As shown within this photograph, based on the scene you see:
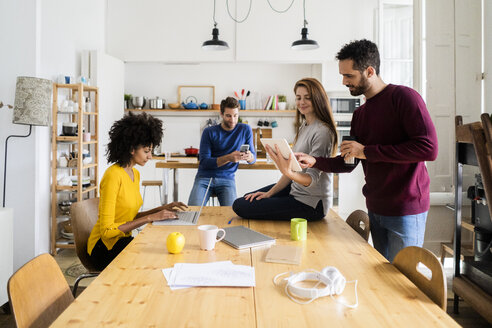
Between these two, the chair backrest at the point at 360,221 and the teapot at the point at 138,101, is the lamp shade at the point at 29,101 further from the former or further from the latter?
the teapot at the point at 138,101

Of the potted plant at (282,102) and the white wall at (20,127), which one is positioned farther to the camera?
the potted plant at (282,102)

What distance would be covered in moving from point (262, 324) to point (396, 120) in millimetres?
1276

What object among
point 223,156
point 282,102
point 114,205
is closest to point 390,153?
point 114,205

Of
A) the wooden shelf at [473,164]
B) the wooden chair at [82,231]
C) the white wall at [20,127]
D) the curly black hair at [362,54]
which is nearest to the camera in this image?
the wooden shelf at [473,164]

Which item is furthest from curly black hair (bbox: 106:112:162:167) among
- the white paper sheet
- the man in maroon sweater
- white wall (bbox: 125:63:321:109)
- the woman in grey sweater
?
white wall (bbox: 125:63:321:109)

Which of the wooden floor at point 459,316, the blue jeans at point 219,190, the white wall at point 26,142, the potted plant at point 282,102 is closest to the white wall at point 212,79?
the potted plant at point 282,102

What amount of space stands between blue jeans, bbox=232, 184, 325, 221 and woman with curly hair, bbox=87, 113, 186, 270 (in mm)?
398

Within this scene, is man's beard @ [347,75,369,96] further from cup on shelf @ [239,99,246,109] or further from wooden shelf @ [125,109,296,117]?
cup on shelf @ [239,99,246,109]

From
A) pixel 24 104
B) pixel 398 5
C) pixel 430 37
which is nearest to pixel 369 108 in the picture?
pixel 430 37

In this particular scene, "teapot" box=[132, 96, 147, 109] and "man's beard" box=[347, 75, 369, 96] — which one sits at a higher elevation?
"teapot" box=[132, 96, 147, 109]

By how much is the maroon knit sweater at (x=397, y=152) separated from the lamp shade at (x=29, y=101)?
7.77 feet

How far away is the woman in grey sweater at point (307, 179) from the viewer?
1979 mm

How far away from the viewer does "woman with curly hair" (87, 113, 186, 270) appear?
1.92 metres

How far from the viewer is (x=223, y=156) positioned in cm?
331
